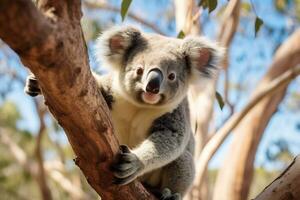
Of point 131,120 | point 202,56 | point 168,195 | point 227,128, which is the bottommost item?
point 227,128

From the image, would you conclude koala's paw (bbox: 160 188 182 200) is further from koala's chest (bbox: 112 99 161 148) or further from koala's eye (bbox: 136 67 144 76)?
koala's eye (bbox: 136 67 144 76)

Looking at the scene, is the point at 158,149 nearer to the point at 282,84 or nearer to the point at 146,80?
the point at 146,80

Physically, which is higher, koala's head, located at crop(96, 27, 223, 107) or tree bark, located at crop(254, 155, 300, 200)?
koala's head, located at crop(96, 27, 223, 107)

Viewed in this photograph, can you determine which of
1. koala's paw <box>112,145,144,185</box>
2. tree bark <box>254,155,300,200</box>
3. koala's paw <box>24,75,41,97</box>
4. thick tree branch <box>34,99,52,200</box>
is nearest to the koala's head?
koala's paw <box>112,145,144,185</box>

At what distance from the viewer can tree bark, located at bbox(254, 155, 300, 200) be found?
232cm

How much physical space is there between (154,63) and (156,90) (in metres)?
0.25

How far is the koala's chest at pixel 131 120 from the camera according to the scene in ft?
9.24

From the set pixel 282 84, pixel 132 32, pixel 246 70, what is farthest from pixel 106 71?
pixel 246 70

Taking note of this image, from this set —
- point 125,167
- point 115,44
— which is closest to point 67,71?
point 125,167

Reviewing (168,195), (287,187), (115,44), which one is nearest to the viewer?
(287,187)

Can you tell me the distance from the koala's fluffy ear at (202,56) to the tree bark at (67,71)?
116cm

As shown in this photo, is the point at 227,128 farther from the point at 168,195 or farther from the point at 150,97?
the point at 150,97

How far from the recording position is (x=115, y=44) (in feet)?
9.73

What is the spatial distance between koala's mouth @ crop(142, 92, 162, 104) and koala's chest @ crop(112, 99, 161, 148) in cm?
17
